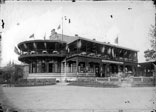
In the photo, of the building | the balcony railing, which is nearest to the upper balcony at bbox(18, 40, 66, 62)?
the building

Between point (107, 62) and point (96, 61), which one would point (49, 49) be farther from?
point (107, 62)

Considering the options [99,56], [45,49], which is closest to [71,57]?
[45,49]

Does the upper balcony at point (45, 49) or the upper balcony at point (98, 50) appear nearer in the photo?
the upper balcony at point (45, 49)

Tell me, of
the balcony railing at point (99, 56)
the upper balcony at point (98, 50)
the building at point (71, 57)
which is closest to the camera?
the building at point (71, 57)

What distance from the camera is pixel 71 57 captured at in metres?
15.8

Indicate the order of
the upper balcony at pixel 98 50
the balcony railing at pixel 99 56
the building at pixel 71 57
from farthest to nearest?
1. the balcony railing at pixel 99 56
2. the upper balcony at pixel 98 50
3. the building at pixel 71 57

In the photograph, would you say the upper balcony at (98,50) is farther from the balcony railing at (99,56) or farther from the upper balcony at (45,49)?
the upper balcony at (45,49)

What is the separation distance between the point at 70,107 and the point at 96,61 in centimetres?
1322

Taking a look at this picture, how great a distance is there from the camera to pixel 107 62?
18547 millimetres

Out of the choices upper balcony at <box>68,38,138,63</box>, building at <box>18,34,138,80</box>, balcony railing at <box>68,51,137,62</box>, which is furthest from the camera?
balcony railing at <box>68,51,137,62</box>

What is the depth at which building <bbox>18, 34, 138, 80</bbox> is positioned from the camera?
12281mm

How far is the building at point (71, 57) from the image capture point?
1228 cm

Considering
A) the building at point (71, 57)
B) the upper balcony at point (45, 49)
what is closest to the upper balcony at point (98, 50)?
the building at point (71, 57)

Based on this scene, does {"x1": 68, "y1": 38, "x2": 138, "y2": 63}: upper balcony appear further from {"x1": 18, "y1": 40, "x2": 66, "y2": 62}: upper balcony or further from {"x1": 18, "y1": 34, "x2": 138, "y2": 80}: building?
{"x1": 18, "y1": 40, "x2": 66, "y2": 62}: upper balcony
